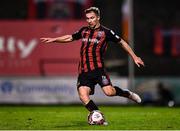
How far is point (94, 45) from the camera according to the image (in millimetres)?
13703

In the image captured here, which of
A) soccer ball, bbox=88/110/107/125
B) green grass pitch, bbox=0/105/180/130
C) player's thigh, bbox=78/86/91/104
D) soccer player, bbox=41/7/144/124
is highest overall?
soccer player, bbox=41/7/144/124

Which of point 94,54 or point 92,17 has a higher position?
point 92,17

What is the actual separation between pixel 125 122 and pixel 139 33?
37.6 feet

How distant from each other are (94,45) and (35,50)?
10.7 m

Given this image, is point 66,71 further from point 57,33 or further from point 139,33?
point 139,33

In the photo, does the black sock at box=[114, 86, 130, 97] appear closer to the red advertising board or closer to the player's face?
the player's face

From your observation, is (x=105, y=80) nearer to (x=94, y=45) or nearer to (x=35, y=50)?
(x=94, y=45)

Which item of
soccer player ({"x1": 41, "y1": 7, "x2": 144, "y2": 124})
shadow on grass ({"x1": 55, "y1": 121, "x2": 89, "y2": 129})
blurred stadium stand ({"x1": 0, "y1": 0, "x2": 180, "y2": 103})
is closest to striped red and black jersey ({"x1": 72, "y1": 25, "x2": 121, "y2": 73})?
soccer player ({"x1": 41, "y1": 7, "x2": 144, "y2": 124})

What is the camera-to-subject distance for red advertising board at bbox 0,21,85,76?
79.2ft

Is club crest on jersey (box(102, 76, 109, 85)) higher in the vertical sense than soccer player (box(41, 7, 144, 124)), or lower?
lower

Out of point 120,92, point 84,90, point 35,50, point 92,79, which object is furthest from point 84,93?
point 35,50

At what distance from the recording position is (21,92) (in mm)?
23500

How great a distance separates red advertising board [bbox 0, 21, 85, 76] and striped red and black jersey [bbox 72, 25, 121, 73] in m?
10.3

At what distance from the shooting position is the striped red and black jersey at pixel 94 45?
1366cm
